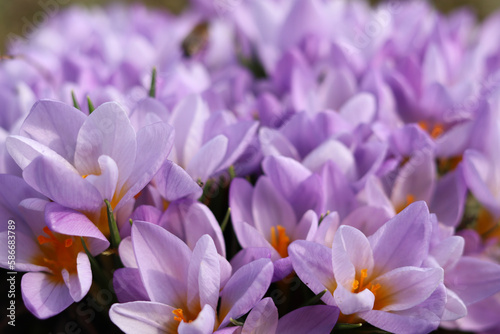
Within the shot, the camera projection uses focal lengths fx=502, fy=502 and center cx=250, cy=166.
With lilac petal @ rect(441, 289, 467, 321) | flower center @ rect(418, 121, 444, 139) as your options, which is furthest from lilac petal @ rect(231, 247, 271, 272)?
flower center @ rect(418, 121, 444, 139)

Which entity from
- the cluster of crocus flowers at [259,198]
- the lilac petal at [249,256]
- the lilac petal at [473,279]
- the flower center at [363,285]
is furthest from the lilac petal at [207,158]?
the lilac petal at [473,279]

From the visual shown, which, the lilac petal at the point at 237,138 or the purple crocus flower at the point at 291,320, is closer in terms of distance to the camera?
the purple crocus flower at the point at 291,320

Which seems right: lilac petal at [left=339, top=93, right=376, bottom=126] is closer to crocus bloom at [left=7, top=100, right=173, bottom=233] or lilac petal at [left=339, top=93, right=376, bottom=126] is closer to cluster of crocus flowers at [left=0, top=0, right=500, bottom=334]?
cluster of crocus flowers at [left=0, top=0, right=500, bottom=334]

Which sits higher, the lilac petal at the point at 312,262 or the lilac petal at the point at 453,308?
the lilac petal at the point at 312,262

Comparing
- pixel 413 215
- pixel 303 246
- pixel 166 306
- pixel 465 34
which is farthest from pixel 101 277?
pixel 465 34

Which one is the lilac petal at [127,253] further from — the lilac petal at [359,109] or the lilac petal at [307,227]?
the lilac petal at [359,109]

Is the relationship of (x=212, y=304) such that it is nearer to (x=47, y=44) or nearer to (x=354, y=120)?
(x=354, y=120)

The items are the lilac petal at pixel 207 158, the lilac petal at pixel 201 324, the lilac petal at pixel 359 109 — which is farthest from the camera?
the lilac petal at pixel 359 109
